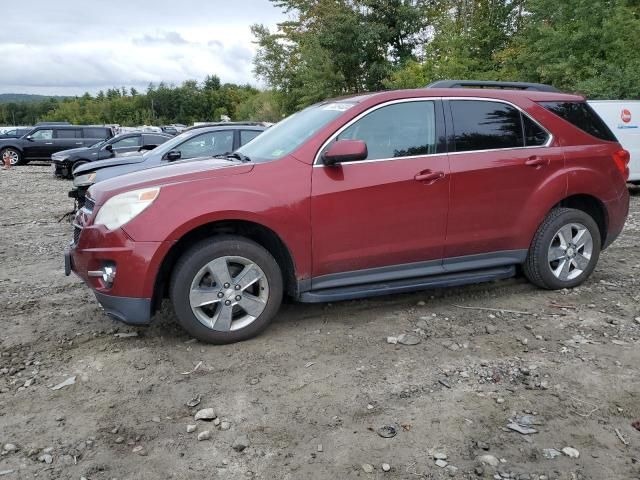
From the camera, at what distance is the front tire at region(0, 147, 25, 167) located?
2148cm

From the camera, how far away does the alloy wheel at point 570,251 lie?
4855 mm

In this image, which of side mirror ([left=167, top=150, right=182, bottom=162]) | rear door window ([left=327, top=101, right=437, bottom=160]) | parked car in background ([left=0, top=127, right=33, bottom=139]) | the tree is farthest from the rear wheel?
rear door window ([left=327, top=101, right=437, bottom=160])

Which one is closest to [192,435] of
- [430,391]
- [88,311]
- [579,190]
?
[430,391]

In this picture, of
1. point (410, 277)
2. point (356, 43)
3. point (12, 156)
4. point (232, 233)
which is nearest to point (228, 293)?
point (232, 233)

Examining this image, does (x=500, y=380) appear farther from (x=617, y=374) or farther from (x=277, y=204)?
(x=277, y=204)

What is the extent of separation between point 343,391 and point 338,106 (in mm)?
2250

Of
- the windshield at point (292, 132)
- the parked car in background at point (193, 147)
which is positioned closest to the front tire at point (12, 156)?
the parked car in background at point (193, 147)

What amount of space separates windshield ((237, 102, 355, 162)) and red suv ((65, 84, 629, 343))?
20 millimetres

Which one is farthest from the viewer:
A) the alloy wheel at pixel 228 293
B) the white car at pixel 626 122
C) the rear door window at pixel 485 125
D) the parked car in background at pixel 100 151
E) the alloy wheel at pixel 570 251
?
the parked car in background at pixel 100 151

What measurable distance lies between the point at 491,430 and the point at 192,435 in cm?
153

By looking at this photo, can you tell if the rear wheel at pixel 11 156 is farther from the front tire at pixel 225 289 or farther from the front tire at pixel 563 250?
the front tire at pixel 563 250

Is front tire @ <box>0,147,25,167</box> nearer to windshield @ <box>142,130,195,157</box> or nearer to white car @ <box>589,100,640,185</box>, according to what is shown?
windshield @ <box>142,130,195,157</box>

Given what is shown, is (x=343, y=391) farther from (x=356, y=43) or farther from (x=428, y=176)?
(x=356, y=43)

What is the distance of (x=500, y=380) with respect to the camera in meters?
3.37
